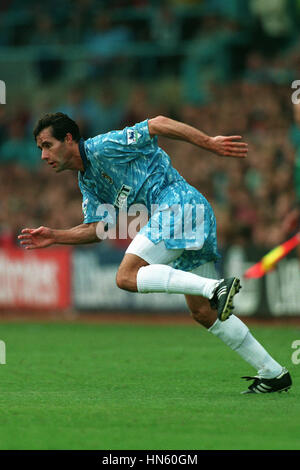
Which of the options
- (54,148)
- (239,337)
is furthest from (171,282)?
(54,148)

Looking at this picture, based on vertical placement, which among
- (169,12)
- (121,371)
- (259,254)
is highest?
(169,12)

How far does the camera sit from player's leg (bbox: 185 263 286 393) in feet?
22.1

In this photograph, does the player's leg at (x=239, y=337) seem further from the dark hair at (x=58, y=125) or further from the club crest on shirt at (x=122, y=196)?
the dark hair at (x=58, y=125)

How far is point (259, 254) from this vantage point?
14.4m

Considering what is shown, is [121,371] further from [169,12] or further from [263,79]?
[169,12]

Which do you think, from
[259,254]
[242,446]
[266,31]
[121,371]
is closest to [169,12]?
[266,31]

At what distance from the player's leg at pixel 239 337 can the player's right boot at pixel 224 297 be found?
0.69 m

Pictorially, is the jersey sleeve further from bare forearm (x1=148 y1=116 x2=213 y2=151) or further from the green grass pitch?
the green grass pitch

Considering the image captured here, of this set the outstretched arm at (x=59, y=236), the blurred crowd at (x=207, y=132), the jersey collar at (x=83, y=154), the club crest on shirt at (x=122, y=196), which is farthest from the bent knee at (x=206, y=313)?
the blurred crowd at (x=207, y=132)

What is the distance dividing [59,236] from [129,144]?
0.92 metres

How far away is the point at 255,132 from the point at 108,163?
9108 millimetres

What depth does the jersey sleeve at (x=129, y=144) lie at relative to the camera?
6848 millimetres

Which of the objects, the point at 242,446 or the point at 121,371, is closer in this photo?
the point at 242,446

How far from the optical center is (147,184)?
6957 mm
